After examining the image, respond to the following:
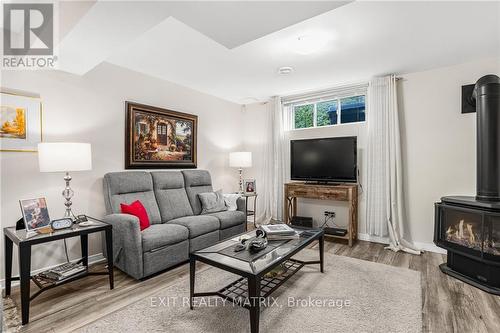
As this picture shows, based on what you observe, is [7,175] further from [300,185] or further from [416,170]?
[416,170]

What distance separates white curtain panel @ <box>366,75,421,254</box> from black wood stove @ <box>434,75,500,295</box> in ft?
2.35

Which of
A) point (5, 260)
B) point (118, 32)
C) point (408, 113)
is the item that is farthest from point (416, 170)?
point (5, 260)

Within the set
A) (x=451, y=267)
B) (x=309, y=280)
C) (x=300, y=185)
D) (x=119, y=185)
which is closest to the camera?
(x=309, y=280)

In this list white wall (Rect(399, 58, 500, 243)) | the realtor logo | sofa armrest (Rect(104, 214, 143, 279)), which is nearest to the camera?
the realtor logo

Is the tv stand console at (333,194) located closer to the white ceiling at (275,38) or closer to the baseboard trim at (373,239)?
the baseboard trim at (373,239)

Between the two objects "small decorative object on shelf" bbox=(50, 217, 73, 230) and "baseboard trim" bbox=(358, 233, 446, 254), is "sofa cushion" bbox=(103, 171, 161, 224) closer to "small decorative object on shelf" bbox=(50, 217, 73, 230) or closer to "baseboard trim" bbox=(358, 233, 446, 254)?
"small decorative object on shelf" bbox=(50, 217, 73, 230)

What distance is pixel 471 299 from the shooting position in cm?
214

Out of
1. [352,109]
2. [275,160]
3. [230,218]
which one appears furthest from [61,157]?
[352,109]

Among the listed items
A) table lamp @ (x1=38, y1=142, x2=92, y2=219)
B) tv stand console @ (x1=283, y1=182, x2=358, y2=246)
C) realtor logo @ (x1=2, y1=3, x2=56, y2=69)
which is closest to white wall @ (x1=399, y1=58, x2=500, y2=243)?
tv stand console @ (x1=283, y1=182, x2=358, y2=246)

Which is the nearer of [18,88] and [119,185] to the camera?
[18,88]

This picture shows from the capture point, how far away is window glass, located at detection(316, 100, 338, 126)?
4.21 m

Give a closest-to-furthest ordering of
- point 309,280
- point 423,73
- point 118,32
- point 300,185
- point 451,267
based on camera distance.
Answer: point 118,32 < point 309,280 < point 451,267 < point 423,73 < point 300,185

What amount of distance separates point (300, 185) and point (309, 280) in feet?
5.71

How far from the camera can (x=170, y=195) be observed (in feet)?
11.3
